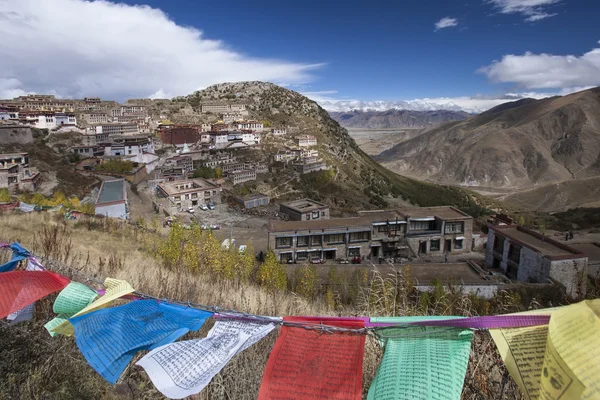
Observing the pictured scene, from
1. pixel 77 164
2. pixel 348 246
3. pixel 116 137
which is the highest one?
pixel 116 137

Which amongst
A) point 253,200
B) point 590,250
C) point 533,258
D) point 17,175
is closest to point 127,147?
point 17,175

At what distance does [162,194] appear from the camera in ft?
143

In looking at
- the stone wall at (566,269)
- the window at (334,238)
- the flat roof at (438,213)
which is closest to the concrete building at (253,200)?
the window at (334,238)

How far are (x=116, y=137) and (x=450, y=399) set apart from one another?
Answer: 61.7 meters

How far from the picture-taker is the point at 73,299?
115 inches

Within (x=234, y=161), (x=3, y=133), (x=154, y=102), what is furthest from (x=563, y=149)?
(x=3, y=133)

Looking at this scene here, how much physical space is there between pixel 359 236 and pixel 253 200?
21.0m

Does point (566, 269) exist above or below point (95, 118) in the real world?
below

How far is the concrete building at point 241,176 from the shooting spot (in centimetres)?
5416

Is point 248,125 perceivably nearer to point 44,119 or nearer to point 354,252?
point 44,119

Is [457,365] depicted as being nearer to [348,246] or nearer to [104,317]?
[104,317]

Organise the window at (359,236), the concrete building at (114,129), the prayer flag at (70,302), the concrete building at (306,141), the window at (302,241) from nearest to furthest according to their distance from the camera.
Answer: the prayer flag at (70,302) → the window at (302,241) → the window at (359,236) → the concrete building at (114,129) → the concrete building at (306,141)

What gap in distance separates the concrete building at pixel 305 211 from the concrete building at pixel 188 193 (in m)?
11.9

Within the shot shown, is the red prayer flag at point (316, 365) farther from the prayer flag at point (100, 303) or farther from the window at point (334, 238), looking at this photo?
the window at point (334, 238)
